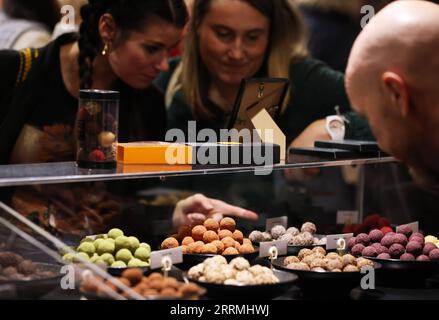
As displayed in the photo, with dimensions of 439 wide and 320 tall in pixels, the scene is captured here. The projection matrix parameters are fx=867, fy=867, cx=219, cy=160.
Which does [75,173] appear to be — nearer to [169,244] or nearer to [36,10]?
[169,244]

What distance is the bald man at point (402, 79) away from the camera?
2221mm

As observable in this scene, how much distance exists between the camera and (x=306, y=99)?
15.3ft

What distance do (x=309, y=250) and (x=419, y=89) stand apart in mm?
A: 965

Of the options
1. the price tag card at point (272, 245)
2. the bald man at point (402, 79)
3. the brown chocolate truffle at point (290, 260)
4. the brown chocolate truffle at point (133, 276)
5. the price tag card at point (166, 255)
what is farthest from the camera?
the price tag card at point (272, 245)

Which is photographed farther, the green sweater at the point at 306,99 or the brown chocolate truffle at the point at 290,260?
the green sweater at the point at 306,99

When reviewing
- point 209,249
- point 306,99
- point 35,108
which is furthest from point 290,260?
point 306,99

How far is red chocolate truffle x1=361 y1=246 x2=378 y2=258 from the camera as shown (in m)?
3.14

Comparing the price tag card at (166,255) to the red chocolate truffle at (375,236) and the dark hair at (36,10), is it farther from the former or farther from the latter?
the dark hair at (36,10)

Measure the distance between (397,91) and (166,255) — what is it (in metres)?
0.93

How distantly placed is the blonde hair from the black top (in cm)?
79

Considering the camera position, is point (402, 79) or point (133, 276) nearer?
point (402, 79)

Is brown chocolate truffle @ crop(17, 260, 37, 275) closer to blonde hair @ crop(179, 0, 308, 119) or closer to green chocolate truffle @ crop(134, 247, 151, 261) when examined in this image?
green chocolate truffle @ crop(134, 247, 151, 261)

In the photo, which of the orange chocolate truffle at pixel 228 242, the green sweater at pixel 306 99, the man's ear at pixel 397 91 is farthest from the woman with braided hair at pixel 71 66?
the man's ear at pixel 397 91

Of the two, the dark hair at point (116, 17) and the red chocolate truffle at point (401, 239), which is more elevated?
the dark hair at point (116, 17)
